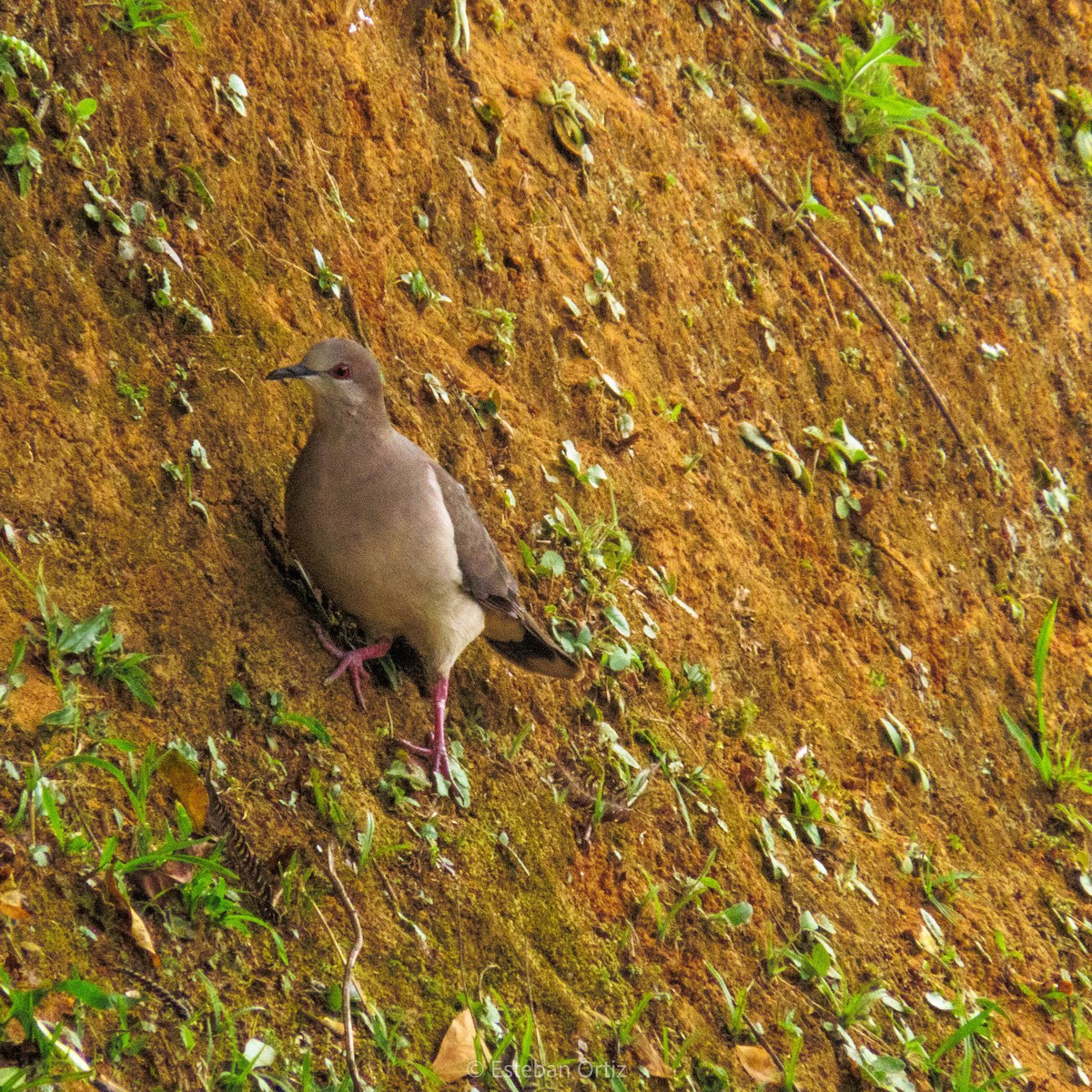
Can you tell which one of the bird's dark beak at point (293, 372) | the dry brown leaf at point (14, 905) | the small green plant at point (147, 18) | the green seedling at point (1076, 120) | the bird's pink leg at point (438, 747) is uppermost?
the green seedling at point (1076, 120)

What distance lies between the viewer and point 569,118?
22.0ft

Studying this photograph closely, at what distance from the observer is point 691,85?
7.61m

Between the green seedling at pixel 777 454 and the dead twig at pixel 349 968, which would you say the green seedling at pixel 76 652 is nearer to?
the dead twig at pixel 349 968

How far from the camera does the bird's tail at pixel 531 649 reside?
4.78 metres

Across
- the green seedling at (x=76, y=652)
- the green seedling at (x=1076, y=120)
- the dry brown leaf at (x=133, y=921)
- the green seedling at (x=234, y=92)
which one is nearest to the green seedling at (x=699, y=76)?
the green seedling at (x=234, y=92)

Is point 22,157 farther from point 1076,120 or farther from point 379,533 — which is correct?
point 1076,120

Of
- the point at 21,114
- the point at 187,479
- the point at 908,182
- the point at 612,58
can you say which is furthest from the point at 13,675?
the point at 908,182

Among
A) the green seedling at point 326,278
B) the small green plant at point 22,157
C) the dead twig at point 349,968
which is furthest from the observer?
the green seedling at point 326,278

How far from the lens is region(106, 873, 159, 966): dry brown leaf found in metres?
3.10

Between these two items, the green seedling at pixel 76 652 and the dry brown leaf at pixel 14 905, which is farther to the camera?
the green seedling at pixel 76 652

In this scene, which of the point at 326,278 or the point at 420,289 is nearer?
the point at 326,278

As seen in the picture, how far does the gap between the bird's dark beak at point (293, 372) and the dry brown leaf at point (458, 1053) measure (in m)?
2.00

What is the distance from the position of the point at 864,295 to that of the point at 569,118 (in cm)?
203

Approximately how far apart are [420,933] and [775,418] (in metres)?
→ 3.98
